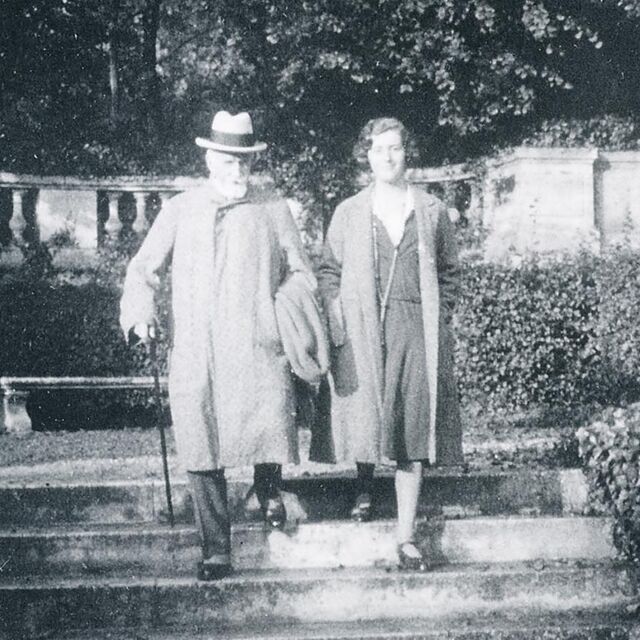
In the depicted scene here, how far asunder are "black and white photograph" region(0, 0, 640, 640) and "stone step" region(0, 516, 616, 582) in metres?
0.01

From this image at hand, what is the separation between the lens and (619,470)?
17.2ft

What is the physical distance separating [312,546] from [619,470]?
148cm

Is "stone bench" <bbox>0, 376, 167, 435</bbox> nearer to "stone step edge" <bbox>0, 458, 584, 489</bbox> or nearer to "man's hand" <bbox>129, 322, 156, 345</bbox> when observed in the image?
"stone step edge" <bbox>0, 458, 584, 489</bbox>

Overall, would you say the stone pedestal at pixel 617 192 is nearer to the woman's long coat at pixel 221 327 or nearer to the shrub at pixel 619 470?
the shrub at pixel 619 470

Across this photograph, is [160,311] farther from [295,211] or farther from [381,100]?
[381,100]

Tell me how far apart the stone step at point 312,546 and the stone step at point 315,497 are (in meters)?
0.38

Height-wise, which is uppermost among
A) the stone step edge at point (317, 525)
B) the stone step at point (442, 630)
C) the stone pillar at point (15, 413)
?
the stone pillar at point (15, 413)

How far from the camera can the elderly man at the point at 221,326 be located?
4910 millimetres

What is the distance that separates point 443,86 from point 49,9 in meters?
4.77

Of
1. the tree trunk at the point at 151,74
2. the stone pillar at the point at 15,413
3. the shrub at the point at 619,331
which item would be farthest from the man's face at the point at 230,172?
the tree trunk at the point at 151,74

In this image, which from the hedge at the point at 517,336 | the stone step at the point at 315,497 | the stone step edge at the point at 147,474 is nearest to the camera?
the stone step at the point at 315,497

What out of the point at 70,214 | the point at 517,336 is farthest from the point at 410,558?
the point at 70,214

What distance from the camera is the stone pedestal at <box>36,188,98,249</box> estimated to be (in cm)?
1180

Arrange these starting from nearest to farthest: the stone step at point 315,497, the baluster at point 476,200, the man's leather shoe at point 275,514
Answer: the man's leather shoe at point 275,514 < the stone step at point 315,497 < the baluster at point 476,200
